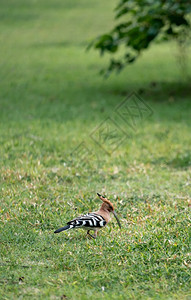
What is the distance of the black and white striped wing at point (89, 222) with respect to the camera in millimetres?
3883

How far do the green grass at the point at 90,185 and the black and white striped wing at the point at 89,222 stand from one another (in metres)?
0.14

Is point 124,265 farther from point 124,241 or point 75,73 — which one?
point 75,73

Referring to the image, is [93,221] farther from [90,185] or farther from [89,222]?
[90,185]

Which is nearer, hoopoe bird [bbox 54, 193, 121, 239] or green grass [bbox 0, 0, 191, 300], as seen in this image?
green grass [bbox 0, 0, 191, 300]

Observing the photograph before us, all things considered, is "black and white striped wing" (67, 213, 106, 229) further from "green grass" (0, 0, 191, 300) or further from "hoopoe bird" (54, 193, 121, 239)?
"green grass" (0, 0, 191, 300)

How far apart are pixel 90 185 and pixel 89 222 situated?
1.60m

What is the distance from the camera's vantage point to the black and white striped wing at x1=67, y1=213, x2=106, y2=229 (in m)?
3.88

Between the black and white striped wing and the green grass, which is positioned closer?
the green grass

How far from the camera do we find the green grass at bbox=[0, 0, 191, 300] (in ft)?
11.7

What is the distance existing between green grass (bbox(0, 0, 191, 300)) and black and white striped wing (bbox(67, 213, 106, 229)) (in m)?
0.14

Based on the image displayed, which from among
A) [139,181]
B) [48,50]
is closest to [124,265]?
[139,181]

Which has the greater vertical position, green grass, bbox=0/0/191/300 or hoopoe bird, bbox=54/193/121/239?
hoopoe bird, bbox=54/193/121/239

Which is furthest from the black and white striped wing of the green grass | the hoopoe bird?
the green grass

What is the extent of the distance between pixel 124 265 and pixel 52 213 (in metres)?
1.14
